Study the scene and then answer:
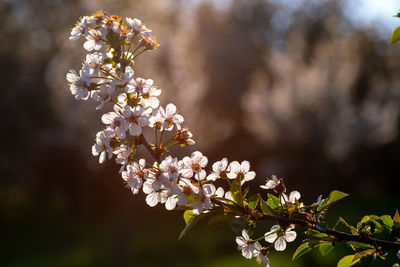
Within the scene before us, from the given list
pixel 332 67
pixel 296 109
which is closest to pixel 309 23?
pixel 332 67

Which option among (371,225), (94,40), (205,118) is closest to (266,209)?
(371,225)

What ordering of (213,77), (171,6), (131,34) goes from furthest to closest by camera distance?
1. (213,77)
2. (171,6)
3. (131,34)

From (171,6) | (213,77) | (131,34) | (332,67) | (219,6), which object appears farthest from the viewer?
(219,6)

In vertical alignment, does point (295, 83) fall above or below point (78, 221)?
above

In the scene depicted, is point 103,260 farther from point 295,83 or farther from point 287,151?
point 295,83

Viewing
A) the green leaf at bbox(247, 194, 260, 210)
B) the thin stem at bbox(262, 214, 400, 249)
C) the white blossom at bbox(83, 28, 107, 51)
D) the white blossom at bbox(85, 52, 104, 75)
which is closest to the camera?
the thin stem at bbox(262, 214, 400, 249)

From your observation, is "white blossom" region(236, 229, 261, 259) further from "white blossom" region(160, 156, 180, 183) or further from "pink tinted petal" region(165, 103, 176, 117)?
"pink tinted petal" region(165, 103, 176, 117)

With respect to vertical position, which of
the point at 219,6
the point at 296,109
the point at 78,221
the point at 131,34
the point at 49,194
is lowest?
the point at 131,34


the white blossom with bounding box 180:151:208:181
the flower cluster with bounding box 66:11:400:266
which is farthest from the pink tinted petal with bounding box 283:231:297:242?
the white blossom with bounding box 180:151:208:181
